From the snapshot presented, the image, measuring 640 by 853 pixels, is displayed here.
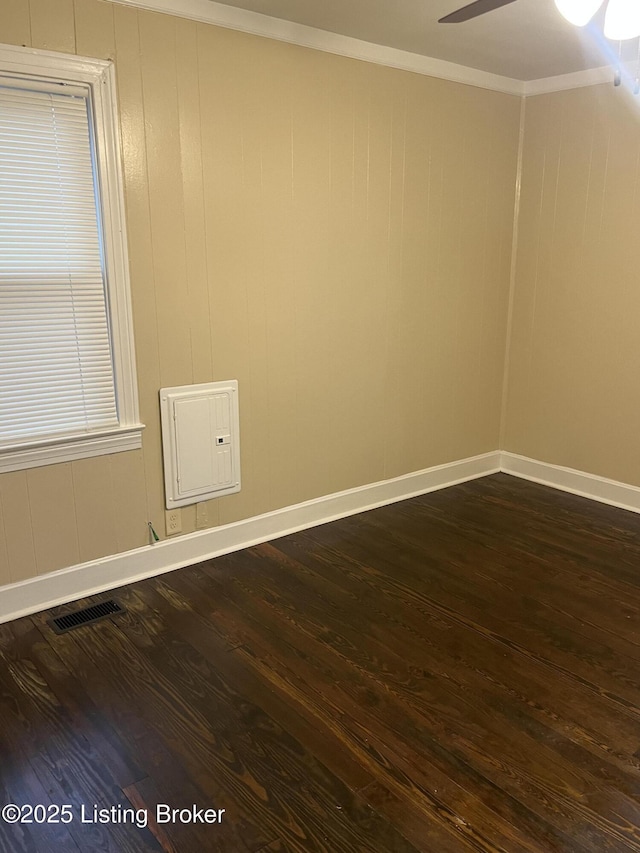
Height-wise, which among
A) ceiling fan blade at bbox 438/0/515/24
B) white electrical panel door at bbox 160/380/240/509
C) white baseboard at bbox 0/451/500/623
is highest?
ceiling fan blade at bbox 438/0/515/24

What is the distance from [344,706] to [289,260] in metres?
2.06

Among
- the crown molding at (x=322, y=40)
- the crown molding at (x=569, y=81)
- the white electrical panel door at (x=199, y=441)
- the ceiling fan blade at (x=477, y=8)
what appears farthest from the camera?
the crown molding at (x=569, y=81)

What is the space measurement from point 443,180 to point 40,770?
3.42 metres

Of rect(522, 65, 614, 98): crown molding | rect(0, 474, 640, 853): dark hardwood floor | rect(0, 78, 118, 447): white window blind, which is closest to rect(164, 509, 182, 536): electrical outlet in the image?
rect(0, 474, 640, 853): dark hardwood floor

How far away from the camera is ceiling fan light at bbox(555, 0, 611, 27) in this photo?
1.70m

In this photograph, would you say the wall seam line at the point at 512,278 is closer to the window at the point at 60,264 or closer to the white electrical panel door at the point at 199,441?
the white electrical panel door at the point at 199,441

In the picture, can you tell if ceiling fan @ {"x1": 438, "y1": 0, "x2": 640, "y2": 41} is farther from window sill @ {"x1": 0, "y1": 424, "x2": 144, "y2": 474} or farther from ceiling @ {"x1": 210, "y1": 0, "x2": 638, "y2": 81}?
window sill @ {"x1": 0, "y1": 424, "x2": 144, "y2": 474}

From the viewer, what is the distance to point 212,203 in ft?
9.81

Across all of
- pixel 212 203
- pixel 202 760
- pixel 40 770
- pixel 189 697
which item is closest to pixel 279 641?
pixel 189 697

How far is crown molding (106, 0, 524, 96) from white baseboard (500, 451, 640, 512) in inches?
90.4

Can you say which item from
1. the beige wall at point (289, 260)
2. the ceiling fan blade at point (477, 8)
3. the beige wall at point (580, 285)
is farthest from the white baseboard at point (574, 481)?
the ceiling fan blade at point (477, 8)

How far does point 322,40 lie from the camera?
3166 millimetres

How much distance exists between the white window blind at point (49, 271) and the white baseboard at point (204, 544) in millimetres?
623

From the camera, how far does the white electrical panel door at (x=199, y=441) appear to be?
10.0ft
